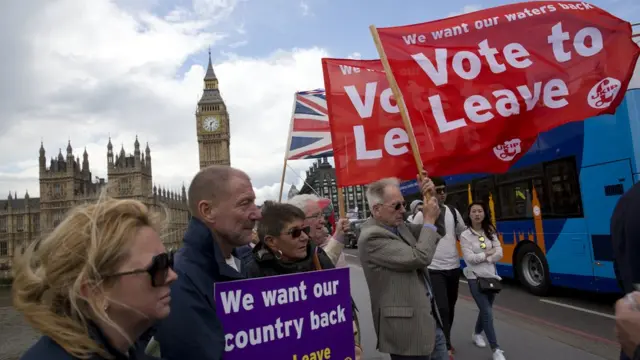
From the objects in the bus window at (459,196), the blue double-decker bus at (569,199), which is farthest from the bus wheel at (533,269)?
the bus window at (459,196)

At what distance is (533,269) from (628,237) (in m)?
8.62

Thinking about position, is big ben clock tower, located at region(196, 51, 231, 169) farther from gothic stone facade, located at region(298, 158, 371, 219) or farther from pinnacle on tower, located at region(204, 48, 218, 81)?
gothic stone facade, located at region(298, 158, 371, 219)

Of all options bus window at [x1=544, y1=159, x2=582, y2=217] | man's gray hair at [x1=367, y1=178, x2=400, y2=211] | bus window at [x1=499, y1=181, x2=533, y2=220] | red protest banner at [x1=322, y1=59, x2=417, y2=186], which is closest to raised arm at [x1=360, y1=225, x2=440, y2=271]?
man's gray hair at [x1=367, y1=178, x2=400, y2=211]

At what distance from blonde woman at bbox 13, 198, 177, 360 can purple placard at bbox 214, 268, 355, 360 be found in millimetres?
590

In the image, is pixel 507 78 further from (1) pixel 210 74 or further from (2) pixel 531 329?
(1) pixel 210 74

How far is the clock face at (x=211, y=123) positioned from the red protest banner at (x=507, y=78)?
4796 inches

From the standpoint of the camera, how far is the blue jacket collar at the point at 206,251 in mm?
2045

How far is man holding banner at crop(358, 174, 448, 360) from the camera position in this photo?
314cm

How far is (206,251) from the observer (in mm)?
2068

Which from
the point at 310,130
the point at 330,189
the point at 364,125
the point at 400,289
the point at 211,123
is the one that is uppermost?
the point at 211,123

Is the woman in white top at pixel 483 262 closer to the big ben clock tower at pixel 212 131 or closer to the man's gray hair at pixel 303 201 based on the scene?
the man's gray hair at pixel 303 201

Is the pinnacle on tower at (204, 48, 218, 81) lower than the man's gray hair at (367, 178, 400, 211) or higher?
higher

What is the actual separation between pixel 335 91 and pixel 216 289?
9.23 ft


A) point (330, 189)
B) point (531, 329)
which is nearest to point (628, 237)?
point (531, 329)
